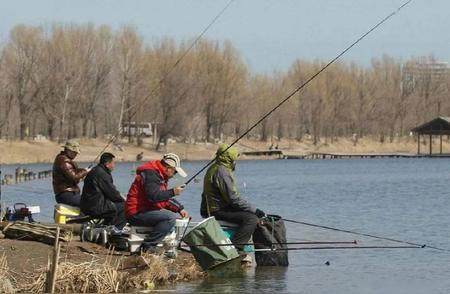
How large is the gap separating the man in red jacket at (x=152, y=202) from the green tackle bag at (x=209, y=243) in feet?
1.10

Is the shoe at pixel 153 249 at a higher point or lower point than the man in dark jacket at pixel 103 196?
lower

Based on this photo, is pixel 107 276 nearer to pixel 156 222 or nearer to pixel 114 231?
pixel 156 222

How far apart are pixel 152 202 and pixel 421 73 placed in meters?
112

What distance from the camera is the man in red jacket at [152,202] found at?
1281cm

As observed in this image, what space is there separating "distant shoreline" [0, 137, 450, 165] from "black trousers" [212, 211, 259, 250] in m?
61.7

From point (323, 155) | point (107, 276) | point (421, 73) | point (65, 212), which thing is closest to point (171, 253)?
point (107, 276)

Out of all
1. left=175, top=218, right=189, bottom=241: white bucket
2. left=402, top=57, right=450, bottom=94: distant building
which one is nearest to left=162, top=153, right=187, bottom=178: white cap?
left=175, top=218, right=189, bottom=241: white bucket

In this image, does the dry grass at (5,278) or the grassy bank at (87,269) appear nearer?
the dry grass at (5,278)

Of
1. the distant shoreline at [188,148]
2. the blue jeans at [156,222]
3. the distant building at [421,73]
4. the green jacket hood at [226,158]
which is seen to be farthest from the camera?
the distant building at [421,73]

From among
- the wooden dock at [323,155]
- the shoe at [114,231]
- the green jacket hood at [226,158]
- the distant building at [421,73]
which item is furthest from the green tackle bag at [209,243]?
the distant building at [421,73]

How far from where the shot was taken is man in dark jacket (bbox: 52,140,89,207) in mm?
14719

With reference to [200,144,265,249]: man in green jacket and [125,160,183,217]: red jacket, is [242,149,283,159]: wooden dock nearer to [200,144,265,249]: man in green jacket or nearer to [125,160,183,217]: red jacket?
[200,144,265,249]: man in green jacket

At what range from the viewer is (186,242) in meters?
12.8

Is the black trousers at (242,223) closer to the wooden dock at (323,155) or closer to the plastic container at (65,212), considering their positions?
the plastic container at (65,212)
